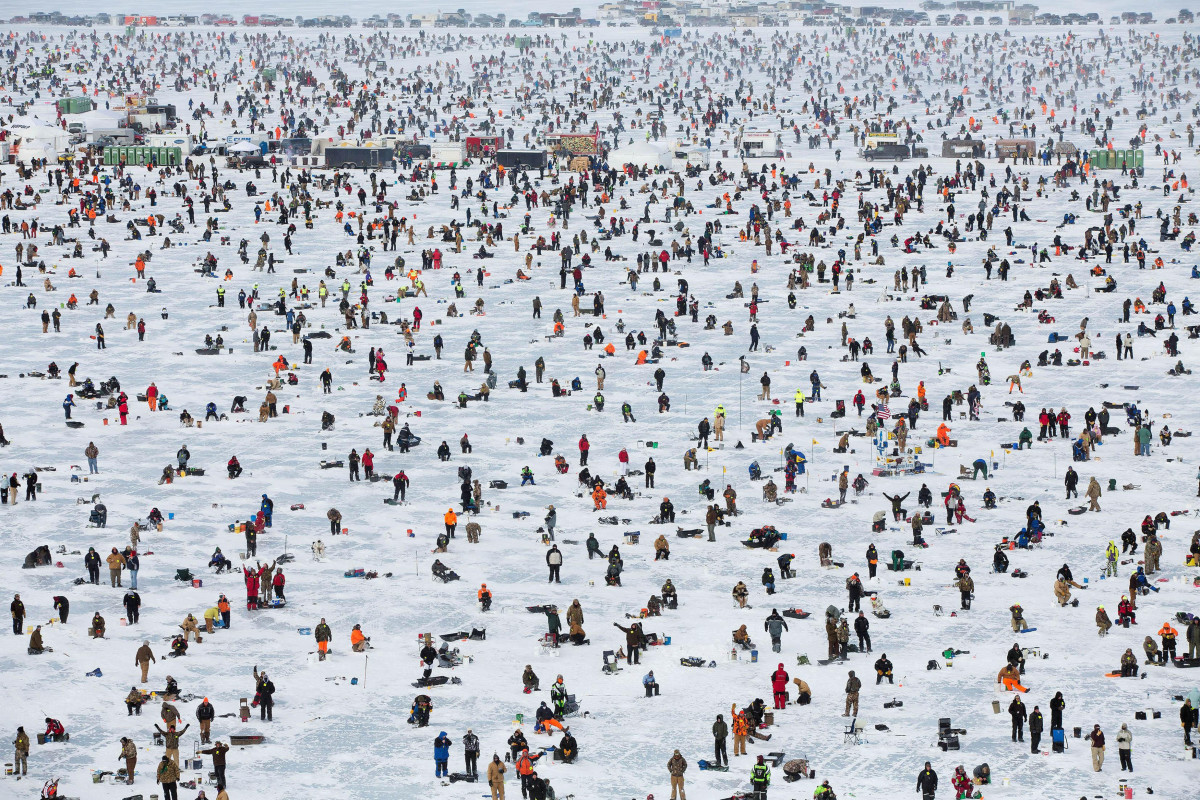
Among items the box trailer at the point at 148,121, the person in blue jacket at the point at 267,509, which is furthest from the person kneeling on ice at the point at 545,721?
the box trailer at the point at 148,121

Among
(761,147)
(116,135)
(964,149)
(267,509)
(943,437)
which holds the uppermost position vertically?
(964,149)

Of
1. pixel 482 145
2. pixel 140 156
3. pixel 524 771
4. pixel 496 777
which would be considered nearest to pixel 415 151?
pixel 482 145

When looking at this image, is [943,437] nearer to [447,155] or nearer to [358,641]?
[358,641]

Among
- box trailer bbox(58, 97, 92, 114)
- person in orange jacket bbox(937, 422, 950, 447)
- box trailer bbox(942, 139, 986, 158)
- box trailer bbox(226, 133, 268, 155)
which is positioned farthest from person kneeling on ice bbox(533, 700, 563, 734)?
box trailer bbox(58, 97, 92, 114)

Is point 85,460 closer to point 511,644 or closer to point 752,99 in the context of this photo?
point 511,644

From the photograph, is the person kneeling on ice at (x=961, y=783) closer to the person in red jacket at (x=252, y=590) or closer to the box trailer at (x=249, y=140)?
the person in red jacket at (x=252, y=590)

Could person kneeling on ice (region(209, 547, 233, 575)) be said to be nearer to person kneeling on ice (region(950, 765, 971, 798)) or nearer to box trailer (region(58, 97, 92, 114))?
person kneeling on ice (region(950, 765, 971, 798))

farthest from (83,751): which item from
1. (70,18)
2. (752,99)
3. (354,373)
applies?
(70,18)
